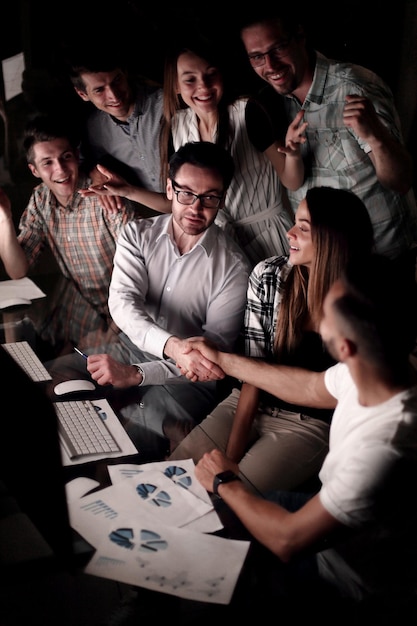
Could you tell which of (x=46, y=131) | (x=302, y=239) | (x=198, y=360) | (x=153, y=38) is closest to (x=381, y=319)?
(x=302, y=239)

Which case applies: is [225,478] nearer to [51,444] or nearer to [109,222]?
[51,444]

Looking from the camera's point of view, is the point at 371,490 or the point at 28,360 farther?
the point at 28,360

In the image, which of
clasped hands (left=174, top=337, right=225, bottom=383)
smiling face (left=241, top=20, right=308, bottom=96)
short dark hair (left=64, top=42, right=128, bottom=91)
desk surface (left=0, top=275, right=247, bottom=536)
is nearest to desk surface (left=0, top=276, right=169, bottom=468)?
desk surface (left=0, top=275, right=247, bottom=536)

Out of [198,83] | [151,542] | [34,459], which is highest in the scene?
[198,83]

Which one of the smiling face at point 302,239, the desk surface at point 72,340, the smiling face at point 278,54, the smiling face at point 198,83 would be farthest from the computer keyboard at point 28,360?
the smiling face at point 278,54

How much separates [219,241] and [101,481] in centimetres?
100

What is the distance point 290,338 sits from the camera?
211cm

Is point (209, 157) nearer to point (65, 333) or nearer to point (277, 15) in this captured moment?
point (277, 15)

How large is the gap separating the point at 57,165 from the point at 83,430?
104cm

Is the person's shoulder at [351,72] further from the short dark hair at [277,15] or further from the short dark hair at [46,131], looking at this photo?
the short dark hair at [46,131]

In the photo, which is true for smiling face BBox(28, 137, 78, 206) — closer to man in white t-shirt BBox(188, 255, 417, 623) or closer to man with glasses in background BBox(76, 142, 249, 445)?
man with glasses in background BBox(76, 142, 249, 445)

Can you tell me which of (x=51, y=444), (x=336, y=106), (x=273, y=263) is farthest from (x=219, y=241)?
(x=51, y=444)

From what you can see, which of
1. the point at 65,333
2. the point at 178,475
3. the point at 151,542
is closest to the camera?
the point at 151,542

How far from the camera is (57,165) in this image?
2.45 m
